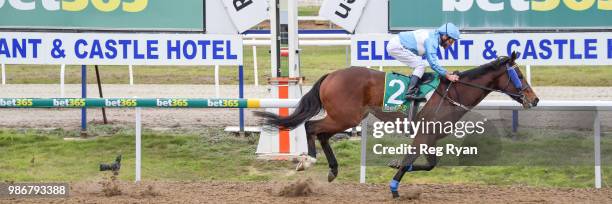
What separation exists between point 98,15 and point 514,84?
14.0 feet

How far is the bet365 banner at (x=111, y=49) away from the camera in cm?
985

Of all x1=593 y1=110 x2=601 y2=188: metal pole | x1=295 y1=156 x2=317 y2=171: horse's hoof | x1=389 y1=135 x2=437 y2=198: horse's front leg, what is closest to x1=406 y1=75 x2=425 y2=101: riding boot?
x1=389 y1=135 x2=437 y2=198: horse's front leg

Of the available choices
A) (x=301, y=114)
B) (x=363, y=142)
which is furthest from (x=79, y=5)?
(x=363, y=142)

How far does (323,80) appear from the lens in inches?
318

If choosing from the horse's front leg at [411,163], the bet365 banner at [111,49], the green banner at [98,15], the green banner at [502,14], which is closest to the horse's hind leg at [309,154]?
the horse's front leg at [411,163]

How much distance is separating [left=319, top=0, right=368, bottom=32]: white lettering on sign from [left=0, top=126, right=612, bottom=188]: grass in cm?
117

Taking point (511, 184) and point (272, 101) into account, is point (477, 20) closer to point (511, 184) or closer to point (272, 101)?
point (511, 184)

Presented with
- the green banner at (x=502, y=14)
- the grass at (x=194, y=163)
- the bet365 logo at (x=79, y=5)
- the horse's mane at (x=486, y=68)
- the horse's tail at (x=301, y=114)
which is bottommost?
the grass at (x=194, y=163)

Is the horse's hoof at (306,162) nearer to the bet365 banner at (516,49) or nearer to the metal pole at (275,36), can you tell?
the metal pole at (275,36)

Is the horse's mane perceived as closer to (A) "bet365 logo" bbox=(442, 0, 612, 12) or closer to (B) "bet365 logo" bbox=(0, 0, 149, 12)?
(A) "bet365 logo" bbox=(442, 0, 612, 12)

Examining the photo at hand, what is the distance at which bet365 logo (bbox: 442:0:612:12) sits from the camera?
973 cm

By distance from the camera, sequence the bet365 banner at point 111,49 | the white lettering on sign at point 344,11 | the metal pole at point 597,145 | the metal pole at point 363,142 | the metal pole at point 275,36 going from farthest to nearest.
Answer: the bet365 banner at point 111,49, the white lettering on sign at point 344,11, the metal pole at point 275,36, the metal pole at point 363,142, the metal pole at point 597,145

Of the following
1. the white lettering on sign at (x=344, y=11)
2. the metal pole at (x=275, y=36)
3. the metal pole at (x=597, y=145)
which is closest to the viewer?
the metal pole at (x=597, y=145)

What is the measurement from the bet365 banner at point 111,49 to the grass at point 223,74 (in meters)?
4.92
